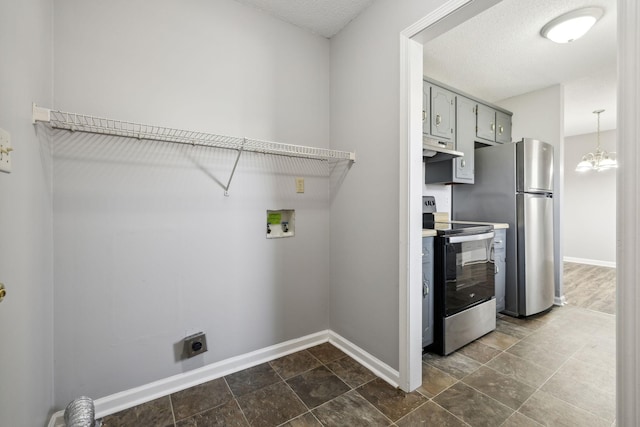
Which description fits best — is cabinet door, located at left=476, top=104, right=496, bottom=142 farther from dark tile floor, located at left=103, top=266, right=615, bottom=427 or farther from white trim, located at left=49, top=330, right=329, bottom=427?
white trim, located at left=49, top=330, right=329, bottom=427

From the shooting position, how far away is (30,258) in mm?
1066

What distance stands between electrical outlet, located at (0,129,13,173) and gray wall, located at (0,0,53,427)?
0.03 meters

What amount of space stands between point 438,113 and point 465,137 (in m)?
0.53

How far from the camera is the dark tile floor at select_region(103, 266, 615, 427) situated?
4.65 ft

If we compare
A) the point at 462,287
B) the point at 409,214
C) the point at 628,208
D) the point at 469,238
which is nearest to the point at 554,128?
the point at 469,238

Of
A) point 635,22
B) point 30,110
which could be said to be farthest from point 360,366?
point 30,110

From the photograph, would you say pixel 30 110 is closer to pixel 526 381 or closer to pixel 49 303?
pixel 49 303

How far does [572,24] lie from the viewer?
2004mm

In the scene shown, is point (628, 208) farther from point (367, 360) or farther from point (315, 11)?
point (315, 11)

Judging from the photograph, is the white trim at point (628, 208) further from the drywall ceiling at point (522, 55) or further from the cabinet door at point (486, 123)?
the cabinet door at point (486, 123)

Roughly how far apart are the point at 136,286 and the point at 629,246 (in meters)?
2.13

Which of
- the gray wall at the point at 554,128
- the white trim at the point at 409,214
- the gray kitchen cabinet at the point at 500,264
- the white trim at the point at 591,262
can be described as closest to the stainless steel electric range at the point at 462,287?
the gray kitchen cabinet at the point at 500,264

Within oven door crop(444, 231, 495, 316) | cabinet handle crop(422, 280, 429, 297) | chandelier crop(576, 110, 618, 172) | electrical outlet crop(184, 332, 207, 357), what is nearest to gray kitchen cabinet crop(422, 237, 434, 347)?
cabinet handle crop(422, 280, 429, 297)

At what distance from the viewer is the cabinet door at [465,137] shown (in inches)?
110
